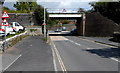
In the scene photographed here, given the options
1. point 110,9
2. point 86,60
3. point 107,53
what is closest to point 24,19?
point 110,9

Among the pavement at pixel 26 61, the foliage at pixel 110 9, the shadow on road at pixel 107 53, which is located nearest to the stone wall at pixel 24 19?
the foliage at pixel 110 9

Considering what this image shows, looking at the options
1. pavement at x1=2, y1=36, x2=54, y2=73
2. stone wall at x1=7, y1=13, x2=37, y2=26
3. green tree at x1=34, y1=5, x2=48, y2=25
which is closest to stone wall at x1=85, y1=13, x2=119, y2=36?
green tree at x1=34, y1=5, x2=48, y2=25

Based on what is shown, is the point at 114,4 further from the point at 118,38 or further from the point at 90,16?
the point at 118,38

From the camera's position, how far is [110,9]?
210ft

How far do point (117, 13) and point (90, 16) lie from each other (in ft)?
29.7

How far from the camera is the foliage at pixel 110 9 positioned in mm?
58566

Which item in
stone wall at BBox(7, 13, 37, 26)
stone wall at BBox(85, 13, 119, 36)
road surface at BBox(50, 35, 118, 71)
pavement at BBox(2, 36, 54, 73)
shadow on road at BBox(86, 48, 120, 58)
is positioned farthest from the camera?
stone wall at BBox(7, 13, 37, 26)

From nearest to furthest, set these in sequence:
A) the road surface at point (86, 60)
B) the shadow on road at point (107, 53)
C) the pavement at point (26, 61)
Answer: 1. the pavement at point (26, 61)
2. the road surface at point (86, 60)
3. the shadow on road at point (107, 53)

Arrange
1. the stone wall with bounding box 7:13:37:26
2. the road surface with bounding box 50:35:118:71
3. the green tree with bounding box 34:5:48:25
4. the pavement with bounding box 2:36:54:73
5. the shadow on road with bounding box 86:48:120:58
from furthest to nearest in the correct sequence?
1. the stone wall with bounding box 7:13:37:26
2. the green tree with bounding box 34:5:48:25
3. the shadow on road with bounding box 86:48:120:58
4. the road surface with bounding box 50:35:118:71
5. the pavement with bounding box 2:36:54:73

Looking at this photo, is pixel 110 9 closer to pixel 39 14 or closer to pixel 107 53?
pixel 39 14

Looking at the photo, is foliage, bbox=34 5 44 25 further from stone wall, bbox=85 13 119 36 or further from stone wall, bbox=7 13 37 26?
stone wall, bbox=85 13 119 36

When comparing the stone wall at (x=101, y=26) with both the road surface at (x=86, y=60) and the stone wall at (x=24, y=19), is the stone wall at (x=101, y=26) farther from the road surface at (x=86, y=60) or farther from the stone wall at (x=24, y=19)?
the road surface at (x=86, y=60)

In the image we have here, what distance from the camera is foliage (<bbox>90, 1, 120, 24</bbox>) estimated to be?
58566 mm

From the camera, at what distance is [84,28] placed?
58.4 meters
